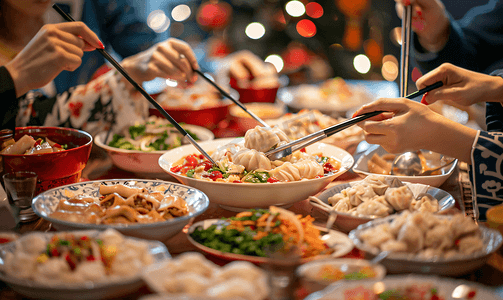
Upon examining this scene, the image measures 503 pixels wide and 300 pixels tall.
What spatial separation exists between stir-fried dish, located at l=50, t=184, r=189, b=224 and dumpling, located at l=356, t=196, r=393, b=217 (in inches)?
24.1

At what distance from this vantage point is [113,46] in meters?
4.84

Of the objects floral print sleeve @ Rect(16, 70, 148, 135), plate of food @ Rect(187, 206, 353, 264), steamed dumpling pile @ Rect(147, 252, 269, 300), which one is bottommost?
plate of food @ Rect(187, 206, 353, 264)

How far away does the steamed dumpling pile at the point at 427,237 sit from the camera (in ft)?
3.53

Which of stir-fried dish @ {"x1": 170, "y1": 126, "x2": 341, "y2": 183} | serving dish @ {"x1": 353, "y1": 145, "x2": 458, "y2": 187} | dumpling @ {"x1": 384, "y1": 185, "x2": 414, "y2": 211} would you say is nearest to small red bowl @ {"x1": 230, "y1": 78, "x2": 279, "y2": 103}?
serving dish @ {"x1": 353, "y1": 145, "x2": 458, "y2": 187}

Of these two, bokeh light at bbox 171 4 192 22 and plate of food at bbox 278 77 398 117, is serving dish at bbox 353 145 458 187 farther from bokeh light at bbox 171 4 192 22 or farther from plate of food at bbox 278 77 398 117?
bokeh light at bbox 171 4 192 22

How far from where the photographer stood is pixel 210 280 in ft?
3.02

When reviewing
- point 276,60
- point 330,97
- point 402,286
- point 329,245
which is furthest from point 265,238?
point 276,60

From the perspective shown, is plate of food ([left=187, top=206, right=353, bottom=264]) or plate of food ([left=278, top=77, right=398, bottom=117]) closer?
plate of food ([left=187, top=206, right=353, bottom=264])

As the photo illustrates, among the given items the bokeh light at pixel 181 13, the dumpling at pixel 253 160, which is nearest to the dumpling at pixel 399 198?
the dumpling at pixel 253 160

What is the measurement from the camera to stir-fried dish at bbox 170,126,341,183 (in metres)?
1.67

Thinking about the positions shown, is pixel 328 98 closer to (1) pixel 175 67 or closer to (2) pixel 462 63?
(2) pixel 462 63

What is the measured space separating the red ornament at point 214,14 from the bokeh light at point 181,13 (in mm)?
173

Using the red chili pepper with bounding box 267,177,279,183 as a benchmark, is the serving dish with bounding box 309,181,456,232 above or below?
below

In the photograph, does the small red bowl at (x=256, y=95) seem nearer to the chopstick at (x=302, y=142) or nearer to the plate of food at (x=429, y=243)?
the chopstick at (x=302, y=142)
